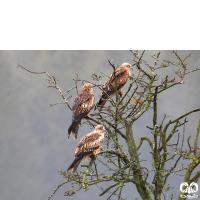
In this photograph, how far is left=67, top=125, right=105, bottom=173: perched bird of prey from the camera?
3.98 m


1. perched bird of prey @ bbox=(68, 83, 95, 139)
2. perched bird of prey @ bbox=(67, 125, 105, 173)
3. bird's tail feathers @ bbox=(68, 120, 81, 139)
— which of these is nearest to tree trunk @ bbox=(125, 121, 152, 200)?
perched bird of prey @ bbox=(67, 125, 105, 173)

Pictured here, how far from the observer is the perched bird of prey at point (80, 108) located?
4.31m

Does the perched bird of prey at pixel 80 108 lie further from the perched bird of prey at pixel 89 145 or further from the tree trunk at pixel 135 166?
the tree trunk at pixel 135 166

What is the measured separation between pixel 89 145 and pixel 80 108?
0.63 metres

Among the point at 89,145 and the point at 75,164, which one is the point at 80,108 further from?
the point at 75,164

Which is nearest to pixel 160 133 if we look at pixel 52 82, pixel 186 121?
pixel 186 121

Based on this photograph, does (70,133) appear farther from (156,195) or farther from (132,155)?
(156,195)

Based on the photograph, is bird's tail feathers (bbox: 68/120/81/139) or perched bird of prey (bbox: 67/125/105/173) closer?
perched bird of prey (bbox: 67/125/105/173)

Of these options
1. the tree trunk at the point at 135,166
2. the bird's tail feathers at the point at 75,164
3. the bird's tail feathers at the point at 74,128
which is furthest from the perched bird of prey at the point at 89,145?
the tree trunk at the point at 135,166

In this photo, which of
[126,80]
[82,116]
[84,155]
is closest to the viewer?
[84,155]

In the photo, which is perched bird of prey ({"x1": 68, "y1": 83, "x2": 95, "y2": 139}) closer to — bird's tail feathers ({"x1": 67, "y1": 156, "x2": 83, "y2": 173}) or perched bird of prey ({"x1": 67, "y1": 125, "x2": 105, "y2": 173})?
perched bird of prey ({"x1": 67, "y1": 125, "x2": 105, "y2": 173})

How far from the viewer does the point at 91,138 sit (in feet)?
13.7

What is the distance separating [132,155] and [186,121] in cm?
95

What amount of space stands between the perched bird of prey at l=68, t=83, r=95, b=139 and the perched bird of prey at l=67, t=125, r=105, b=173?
0.22 m
